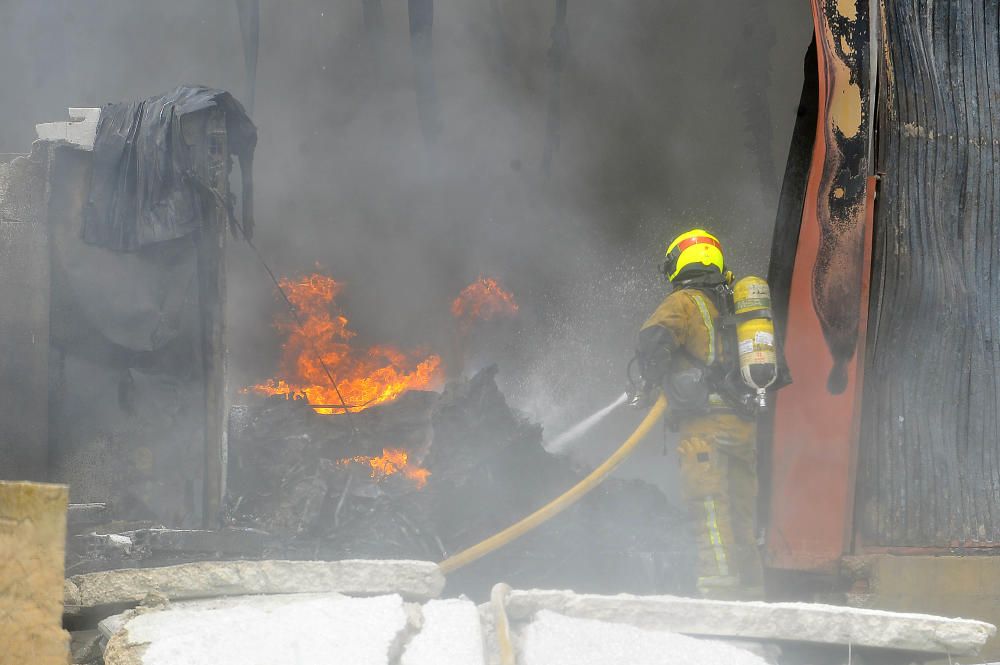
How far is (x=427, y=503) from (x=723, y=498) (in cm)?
229

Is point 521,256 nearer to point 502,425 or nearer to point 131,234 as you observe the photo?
point 502,425

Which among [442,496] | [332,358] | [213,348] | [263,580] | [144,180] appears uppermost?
[144,180]

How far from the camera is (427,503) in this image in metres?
6.35

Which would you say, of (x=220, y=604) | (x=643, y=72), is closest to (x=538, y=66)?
(x=643, y=72)

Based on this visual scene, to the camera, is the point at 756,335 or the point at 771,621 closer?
the point at 771,621

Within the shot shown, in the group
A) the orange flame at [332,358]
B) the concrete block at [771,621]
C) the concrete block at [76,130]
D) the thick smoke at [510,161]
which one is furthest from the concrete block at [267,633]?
the thick smoke at [510,161]

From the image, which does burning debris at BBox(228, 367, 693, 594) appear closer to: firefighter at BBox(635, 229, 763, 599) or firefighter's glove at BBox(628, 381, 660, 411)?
firefighter at BBox(635, 229, 763, 599)

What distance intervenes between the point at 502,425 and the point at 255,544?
216 cm

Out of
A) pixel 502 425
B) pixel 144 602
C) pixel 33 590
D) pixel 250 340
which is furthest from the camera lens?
pixel 250 340

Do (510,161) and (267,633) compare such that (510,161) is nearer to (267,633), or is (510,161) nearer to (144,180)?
(144,180)

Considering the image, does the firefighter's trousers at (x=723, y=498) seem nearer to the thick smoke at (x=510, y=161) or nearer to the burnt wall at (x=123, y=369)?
the burnt wall at (x=123, y=369)

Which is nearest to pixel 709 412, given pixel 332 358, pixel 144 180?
pixel 144 180

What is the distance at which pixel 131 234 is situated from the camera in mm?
5980

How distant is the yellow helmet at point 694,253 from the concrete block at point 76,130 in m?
4.13
